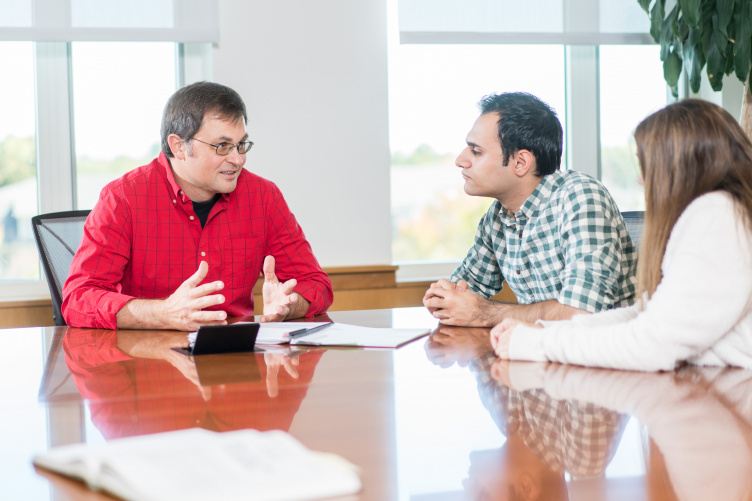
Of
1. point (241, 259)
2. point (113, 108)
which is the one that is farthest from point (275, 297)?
point (113, 108)

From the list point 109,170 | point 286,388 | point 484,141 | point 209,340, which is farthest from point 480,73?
point 286,388

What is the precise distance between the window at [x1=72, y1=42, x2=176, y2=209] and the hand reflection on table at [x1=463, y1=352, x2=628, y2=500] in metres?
2.51

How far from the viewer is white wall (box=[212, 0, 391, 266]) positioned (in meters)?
3.18

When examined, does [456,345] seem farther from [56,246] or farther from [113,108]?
[113,108]

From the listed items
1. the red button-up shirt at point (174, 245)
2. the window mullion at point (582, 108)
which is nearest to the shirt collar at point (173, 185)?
the red button-up shirt at point (174, 245)

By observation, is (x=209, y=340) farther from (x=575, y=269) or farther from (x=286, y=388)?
(x=575, y=269)

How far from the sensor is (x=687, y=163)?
4.32ft

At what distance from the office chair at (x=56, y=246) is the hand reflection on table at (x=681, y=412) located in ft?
5.16

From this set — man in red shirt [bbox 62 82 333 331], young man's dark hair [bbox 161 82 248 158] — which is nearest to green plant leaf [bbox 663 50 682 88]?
man in red shirt [bbox 62 82 333 331]

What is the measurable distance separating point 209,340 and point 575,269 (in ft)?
2.96

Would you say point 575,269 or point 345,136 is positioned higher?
point 345,136

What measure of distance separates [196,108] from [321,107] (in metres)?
1.08

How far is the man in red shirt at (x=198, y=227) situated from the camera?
82.7 inches

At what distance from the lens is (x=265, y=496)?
658 millimetres
